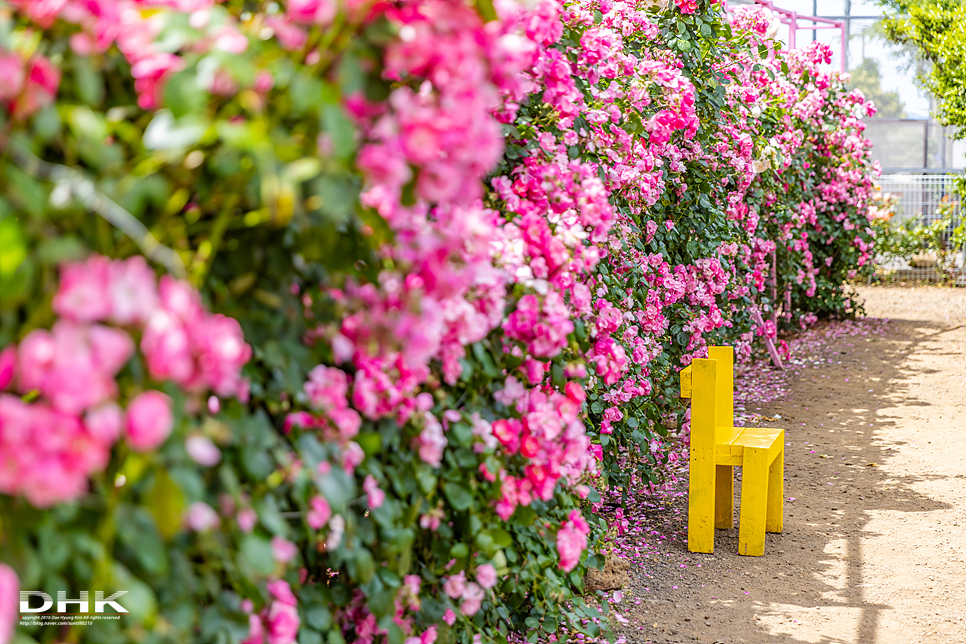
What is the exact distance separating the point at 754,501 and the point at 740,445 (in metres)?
0.23

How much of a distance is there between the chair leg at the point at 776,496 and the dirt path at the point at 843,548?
0.07m

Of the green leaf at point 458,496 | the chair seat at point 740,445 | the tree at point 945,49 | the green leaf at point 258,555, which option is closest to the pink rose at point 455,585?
the green leaf at point 458,496

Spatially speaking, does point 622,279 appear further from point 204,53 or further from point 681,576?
point 204,53

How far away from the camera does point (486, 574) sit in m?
1.54

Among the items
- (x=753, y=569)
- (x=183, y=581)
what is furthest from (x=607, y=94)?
(x=183, y=581)

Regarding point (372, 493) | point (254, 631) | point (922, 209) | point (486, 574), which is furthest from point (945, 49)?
point (254, 631)

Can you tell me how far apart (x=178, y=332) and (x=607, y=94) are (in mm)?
2078

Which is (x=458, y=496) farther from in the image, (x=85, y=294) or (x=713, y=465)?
(x=713, y=465)

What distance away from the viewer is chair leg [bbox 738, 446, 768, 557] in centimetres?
327

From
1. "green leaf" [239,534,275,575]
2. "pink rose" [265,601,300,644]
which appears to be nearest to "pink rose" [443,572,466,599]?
"pink rose" [265,601,300,644]

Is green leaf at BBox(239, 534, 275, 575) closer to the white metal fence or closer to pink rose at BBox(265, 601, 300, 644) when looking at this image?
pink rose at BBox(265, 601, 300, 644)

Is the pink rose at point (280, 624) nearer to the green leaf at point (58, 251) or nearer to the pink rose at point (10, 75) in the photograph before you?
the green leaf at point (58, 251)

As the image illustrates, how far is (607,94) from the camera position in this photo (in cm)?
262

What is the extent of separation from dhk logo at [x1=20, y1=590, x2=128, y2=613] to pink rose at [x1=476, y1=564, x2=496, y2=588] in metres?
0.67
